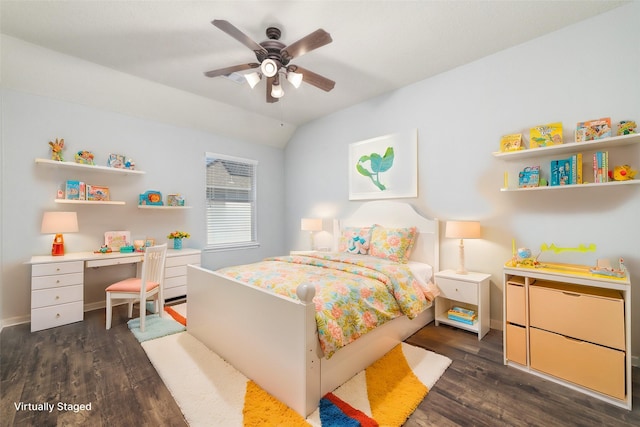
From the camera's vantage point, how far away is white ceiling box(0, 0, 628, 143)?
85.0 inches

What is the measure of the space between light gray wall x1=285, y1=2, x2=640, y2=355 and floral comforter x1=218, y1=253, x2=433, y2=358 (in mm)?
1056

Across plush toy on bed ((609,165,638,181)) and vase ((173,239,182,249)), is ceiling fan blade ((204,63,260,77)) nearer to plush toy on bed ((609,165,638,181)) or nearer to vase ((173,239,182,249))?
vase ((173,239,182,249))

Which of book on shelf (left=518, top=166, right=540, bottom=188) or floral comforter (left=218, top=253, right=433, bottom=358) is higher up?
book on shelf (left=518, top=166, right=540, bottom=188)

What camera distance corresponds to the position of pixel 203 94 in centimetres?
380

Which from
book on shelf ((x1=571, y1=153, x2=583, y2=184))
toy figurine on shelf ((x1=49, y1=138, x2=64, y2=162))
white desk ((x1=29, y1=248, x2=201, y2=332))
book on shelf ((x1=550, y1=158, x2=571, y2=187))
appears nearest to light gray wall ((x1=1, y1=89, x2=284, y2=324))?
toy figurine on shelf ((x1=49, y1=138, x2=64, y2=162))

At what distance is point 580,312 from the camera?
191 centimetres

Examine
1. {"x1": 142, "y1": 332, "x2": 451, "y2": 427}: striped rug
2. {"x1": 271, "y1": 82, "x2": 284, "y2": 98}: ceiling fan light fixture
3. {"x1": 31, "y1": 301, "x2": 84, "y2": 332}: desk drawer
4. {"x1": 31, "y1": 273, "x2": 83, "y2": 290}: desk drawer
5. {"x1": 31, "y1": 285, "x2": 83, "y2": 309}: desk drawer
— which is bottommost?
{"x1": 142, "y1": 332, "x2": 451, "y2": 427}: striped rug

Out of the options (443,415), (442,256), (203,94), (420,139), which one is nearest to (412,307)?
(443,415)

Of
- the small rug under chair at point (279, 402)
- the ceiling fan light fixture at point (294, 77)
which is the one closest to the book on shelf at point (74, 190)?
the small rug under chair at point (279, 402)

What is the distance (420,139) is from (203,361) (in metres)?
3.31

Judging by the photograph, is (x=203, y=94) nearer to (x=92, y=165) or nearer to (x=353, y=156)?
(x=92, y=165)

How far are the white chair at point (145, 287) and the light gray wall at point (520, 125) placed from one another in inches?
123

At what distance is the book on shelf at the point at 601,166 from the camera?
7.06ft

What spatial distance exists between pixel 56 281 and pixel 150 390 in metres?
1.93
